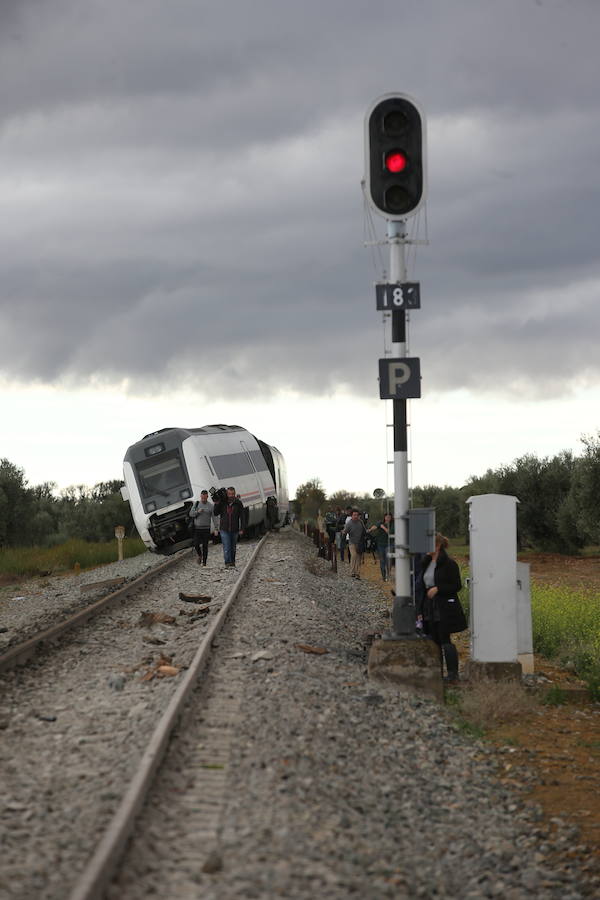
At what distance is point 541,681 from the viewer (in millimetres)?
12883

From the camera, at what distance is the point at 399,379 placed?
1077cm

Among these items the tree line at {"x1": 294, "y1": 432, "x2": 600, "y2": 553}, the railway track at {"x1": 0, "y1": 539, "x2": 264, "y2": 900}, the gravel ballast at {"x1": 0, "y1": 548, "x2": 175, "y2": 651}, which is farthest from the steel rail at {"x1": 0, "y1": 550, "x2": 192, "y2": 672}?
the tree line at {"x1": 294, "y1": 432, "x2": 600, "y2": 553}

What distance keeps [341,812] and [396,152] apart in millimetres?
6788

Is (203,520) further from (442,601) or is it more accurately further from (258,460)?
(258,460)

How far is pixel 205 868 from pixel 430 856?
5.00 ft

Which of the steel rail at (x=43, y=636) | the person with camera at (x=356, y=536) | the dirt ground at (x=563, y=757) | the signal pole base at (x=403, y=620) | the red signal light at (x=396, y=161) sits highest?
the red signal light at (x=396, y=161)

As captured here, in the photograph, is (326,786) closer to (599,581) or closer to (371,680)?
(371,680)

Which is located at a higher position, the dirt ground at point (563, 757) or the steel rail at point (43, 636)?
the steel rail at point (43, 636)

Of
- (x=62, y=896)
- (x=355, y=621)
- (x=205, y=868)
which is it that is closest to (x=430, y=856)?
(x=205, y=868)

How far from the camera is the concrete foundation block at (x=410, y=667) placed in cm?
1063

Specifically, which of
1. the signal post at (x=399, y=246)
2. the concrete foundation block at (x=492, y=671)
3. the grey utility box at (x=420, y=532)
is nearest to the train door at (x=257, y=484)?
the concrete foundation block at (x=492, y=671)

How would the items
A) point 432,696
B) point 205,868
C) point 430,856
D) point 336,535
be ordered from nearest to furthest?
point 205,868 → point 430,856 → point 432,696 → point 336,535

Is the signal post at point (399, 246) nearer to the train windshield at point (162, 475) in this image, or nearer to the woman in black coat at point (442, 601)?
the woman in black coat at point (442, 601)

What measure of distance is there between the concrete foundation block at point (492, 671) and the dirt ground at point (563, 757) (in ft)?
1.52
